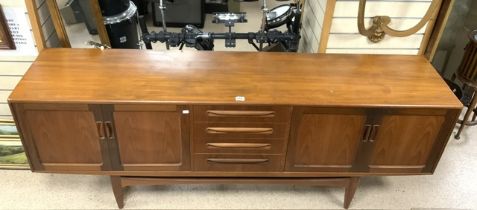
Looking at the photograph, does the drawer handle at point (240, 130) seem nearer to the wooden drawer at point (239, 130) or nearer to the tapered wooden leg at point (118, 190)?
the wooden drawer at point (239, 130)

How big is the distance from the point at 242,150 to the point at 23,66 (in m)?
1.23

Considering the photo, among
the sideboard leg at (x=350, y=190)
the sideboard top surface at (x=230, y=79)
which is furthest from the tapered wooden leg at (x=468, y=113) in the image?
the sideboard leg at (x=350, y=190)

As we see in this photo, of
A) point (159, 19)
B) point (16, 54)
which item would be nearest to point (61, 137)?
point (16, 54)

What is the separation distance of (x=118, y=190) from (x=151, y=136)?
436mm

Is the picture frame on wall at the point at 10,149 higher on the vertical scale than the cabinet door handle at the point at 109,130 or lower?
lower

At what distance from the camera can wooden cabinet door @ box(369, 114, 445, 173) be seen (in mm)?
1740

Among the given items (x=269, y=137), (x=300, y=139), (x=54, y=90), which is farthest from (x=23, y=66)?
(x=300, y=139)

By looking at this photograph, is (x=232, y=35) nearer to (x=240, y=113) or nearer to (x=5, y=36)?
(x=240, y=113)

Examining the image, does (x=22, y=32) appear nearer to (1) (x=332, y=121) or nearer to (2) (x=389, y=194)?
(1) (x=332, y=121)

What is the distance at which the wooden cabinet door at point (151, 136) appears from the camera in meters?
1.67

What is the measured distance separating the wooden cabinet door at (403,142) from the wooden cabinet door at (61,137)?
48.3 inches

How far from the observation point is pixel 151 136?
5.75ft

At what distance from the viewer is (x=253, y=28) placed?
10.1ft

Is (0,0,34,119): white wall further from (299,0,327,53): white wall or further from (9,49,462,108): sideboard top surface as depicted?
(299,0,327,53): white wall
